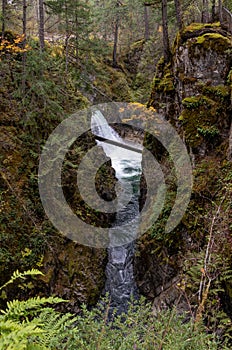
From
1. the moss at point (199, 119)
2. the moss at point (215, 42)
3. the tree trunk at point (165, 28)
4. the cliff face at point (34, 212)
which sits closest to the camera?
the cliff face at point (34, 212)

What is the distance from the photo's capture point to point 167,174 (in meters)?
9.51

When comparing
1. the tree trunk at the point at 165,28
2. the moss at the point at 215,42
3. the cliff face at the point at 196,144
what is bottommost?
the cliff face at the point at 196,144

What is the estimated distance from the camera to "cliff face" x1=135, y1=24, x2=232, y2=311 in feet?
24.3

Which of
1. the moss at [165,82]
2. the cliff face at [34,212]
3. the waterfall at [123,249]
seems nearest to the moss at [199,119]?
the moss at [165,82]

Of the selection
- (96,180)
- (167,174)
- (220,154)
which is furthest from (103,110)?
(220,154)

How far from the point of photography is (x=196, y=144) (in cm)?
852

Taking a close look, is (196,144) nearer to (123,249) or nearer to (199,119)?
(199,119)

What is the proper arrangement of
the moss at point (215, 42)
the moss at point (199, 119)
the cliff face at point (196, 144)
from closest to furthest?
the cliff face at point (196, 144)
the moss at point (199, 119)
the moss at point (215, 42)

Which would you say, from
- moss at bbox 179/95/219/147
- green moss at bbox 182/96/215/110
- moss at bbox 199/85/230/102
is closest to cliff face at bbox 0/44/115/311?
moss at bbox 179/95/219/147

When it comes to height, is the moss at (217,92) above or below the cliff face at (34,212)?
above

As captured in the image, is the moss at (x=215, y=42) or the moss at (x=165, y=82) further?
the moss at (x=165, y=82)

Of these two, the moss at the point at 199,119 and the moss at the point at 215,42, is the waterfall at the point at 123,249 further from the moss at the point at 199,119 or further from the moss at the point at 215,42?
the moss at the point at 215,42

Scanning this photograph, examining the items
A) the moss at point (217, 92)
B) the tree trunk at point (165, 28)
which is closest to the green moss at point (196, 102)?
the moss at point (217, 92)

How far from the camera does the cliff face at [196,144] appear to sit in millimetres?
7406
